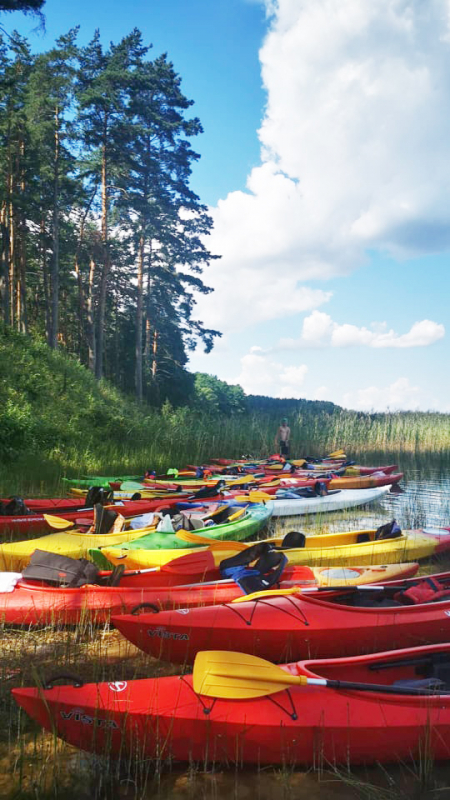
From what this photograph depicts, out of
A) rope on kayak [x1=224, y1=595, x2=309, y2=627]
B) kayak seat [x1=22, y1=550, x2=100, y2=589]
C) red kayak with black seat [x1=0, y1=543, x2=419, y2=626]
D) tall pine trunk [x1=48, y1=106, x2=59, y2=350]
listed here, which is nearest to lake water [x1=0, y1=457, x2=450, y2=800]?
red kayak with black seat [x1=0, y1=543, x2=419, y2=626]

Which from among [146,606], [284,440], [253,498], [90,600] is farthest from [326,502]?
[284,440]

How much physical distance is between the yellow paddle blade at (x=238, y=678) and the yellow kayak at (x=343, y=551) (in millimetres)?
2091

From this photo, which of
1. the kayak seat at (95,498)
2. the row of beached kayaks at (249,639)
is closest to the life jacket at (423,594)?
the row of beached kayaks at (249,639)

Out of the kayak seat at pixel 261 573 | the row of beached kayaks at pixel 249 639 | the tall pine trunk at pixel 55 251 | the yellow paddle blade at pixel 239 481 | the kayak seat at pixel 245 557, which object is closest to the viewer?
the row of beached kayaks at pixel 249 639

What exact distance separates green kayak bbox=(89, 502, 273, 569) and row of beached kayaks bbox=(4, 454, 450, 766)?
0.03 m

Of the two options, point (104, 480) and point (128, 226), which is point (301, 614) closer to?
point (104, 480)

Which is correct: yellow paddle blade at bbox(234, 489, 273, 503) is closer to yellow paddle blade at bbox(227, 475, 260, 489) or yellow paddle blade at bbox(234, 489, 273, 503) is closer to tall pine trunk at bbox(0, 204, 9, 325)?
yellow paddle blade at bbox(227, 475, 260, 489)

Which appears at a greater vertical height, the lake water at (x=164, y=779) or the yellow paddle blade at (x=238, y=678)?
the yellow paddle blade at (x=238, y=678)

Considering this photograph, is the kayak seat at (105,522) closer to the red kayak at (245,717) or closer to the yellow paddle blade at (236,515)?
the yellow paddle blade at (236,515)

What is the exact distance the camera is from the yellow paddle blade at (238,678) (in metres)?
2.56

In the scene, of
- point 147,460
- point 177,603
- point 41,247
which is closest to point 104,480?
point 147,460

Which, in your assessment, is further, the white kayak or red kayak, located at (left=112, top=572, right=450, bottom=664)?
the white kayak

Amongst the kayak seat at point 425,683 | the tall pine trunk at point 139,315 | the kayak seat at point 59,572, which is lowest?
the kayak seat at point 425,683

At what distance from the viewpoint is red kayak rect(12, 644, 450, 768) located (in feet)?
8.01
